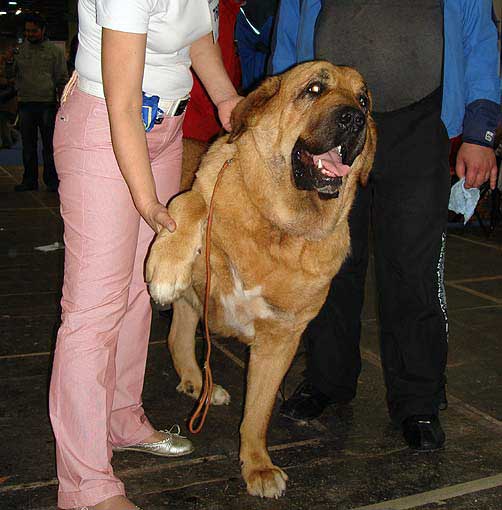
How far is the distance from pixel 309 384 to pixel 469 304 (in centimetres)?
214

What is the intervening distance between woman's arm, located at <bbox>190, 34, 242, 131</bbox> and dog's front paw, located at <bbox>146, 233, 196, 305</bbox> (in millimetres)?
598

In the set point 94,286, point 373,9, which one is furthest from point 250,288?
point 373,9

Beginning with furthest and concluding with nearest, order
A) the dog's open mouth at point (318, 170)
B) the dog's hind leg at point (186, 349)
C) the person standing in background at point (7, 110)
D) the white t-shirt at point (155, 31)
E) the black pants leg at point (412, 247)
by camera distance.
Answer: the person standing in background at point (7, 110)
the dog's hind leg at point (186, 349)
the black pants leg at point (412, 247)
the dog's open mouth at point (318, 170)
the white t-shirt at point (155, 31)

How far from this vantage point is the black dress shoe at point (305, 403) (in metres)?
3.11

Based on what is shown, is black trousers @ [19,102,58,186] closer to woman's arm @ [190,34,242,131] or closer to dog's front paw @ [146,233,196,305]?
woman's arm @ [190,34,242,131]

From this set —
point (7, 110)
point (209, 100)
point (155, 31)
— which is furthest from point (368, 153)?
point (7, 110)

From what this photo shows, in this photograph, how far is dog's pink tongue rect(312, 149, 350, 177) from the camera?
2.59 meters

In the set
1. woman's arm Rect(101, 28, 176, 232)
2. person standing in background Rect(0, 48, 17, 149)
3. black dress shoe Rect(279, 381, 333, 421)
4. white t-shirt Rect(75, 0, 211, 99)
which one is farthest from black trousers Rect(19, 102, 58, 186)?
woman's arm Rect(101, 28, 176, 232)

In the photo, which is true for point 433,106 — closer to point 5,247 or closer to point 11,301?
point 11,301

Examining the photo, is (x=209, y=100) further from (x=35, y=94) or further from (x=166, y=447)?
(x=35, y=94)

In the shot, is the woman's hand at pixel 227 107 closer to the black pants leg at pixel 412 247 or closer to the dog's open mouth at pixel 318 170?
the dog's open mouth at pixel 318 170

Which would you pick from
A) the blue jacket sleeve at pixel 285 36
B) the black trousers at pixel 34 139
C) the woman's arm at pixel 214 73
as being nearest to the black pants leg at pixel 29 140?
the black trousers at pixel 34 139

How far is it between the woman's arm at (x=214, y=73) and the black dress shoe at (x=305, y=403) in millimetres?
1311

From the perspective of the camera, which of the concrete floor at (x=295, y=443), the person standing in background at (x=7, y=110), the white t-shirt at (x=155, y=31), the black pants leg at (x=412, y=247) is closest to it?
the white t-shirt at (x=155, y=31)
